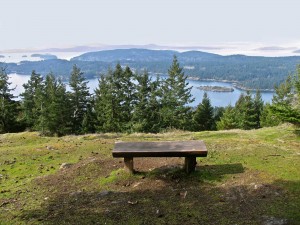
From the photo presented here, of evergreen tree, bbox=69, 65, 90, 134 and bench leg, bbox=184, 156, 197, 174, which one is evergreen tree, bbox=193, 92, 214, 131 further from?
bench leg, bbox=184, 156, 197, 174

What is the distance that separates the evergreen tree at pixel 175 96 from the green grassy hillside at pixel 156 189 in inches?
1526

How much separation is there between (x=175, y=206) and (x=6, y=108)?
4742 centimetres

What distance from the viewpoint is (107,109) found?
167 feet

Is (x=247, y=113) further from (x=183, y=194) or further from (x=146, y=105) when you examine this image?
(x=183, y=194)

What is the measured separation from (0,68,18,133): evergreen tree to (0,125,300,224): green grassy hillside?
3785cm

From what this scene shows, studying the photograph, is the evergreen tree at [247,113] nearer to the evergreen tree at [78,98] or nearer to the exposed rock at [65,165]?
the evergreen tree at [78,98]

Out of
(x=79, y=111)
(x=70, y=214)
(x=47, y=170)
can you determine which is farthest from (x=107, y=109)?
(x=70, y=214)

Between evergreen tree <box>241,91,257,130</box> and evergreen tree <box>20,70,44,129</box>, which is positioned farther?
evergreen tree <box>241,91,257,130</box>

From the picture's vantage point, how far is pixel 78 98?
54.9 metres

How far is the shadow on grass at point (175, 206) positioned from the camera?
24.7 ft

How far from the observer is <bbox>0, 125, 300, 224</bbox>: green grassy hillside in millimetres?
7766

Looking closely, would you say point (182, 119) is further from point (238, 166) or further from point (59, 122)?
point (238, 166)

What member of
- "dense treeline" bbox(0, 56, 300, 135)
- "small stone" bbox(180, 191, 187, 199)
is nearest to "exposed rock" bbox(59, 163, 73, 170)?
"small stone" bbox(180, 191, 187, 199)

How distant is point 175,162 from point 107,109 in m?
39.3
